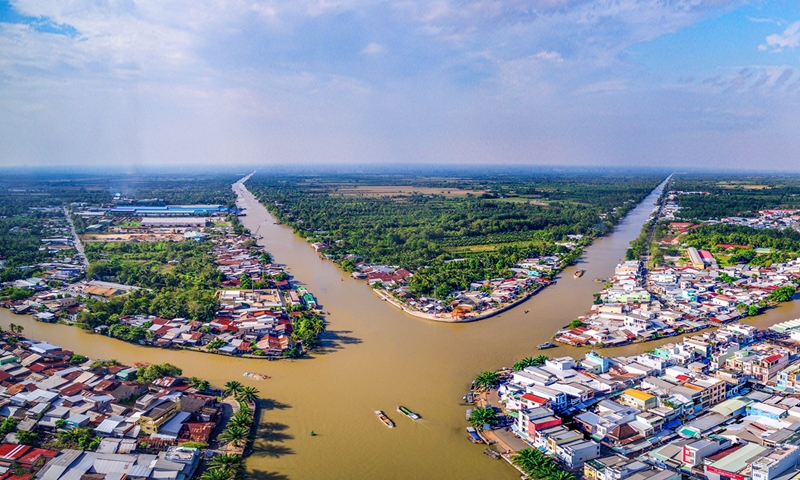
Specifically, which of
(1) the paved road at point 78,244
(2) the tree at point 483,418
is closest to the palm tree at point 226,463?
(2) the tree at point 483,418

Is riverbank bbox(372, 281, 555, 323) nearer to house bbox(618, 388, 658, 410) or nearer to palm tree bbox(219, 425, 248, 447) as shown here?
house bbox(618, 388, 658, 410)

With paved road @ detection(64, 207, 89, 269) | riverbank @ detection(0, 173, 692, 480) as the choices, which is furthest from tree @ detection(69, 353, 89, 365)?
paved road @ detection(64, 207, 89, 269)

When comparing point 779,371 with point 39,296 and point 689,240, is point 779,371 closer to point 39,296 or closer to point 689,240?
point 689,240

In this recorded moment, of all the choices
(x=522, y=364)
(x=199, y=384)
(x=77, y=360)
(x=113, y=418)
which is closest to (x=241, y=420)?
(x=199, y=384)

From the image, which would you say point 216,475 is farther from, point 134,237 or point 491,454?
point 134,237

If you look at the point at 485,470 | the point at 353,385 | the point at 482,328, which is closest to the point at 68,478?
the point at 353,385

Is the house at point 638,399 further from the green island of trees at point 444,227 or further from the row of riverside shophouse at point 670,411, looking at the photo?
the green island of trees at point 444,227
